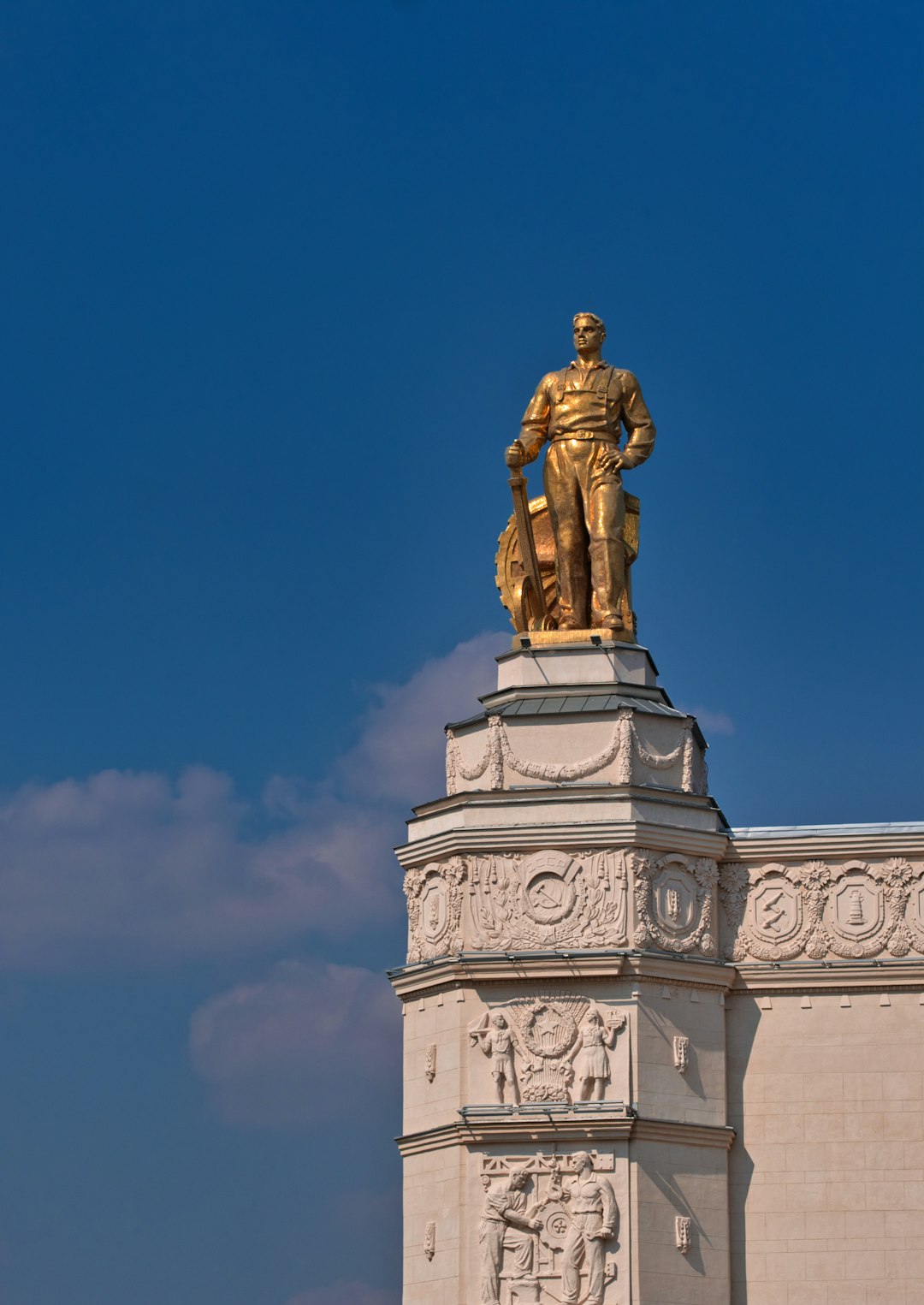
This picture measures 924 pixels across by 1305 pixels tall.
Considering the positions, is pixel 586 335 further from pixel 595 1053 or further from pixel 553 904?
pixel 595 1053

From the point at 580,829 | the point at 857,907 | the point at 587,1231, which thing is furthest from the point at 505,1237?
the point at 857,907

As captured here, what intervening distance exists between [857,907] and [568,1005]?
12.4ft

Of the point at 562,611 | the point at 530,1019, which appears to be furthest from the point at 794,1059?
the point at 562,611

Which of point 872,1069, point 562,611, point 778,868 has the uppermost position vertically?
point 562,611

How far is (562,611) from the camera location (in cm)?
3403

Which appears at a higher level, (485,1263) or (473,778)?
(473,778)

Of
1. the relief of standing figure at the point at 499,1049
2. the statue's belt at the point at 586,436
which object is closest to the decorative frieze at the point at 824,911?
the relief of standing figure at the point at 499,1049

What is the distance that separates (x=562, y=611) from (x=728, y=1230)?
7805 mm

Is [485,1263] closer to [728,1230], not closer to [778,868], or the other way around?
[728,1230]

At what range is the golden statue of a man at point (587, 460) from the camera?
33719 millimetres

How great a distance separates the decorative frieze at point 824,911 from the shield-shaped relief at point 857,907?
0.01 meters

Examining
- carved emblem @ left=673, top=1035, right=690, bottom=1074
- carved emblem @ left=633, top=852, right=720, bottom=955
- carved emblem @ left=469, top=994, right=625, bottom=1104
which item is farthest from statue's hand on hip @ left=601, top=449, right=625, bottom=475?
carved emblem @ left=673, top=1035, right=690, bottom=1074

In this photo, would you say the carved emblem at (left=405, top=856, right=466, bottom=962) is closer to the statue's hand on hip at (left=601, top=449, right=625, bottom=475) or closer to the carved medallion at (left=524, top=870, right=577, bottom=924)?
the carved medallion at (left=524, top=870, right=577, bottom=924)

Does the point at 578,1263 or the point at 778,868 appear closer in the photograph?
the point at 578,1263
